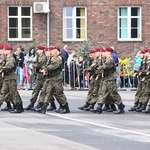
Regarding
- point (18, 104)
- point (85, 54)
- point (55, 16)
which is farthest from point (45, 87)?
point (55, 16)

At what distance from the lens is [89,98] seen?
76.9 feet

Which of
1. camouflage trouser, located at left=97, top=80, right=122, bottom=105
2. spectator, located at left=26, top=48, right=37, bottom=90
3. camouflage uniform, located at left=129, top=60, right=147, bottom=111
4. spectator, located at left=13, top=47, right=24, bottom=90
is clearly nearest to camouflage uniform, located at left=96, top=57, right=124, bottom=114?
camouflage trouser, located at left=97, top=80, right=122, bottom=105

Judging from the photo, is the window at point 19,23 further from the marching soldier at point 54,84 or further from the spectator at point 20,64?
the marching soldier at point 54,84

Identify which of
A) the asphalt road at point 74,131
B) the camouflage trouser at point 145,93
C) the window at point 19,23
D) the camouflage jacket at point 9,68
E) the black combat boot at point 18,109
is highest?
the window at point 19,23

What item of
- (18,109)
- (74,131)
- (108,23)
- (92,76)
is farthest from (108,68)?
(108,23)

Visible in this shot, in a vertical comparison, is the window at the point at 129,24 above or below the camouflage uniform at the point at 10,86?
above

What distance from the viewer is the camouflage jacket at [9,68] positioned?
22.2 m

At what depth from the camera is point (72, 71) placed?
3462 cm

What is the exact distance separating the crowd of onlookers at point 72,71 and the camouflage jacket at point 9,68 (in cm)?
1048

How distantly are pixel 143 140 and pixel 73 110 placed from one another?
7627 mm

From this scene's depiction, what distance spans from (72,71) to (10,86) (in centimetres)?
1241

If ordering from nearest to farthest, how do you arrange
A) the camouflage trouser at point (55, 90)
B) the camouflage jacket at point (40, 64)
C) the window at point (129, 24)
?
the camouflage trouser at point (55, 90), the camouflage jacket at point (40, 64), the window at point (129, 24)

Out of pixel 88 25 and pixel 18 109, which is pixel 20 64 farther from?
pixel 18 109

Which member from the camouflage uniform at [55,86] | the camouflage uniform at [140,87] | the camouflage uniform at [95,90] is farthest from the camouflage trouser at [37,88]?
the camouflage uniform at [140,87]
